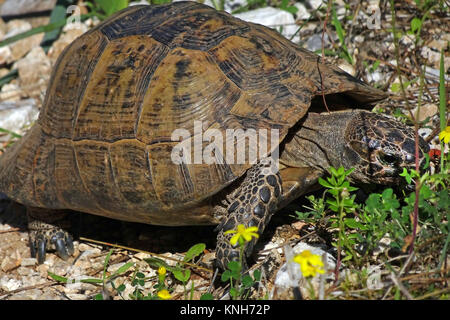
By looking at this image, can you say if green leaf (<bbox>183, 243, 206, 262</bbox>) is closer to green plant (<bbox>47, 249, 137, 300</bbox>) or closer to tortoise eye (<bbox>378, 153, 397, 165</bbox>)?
green plant (<bbox>47, 249, 137, 300</bbox>)

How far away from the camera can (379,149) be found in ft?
12.5

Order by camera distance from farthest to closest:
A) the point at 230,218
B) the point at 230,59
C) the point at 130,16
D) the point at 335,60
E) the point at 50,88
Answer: the point at 335,60, the point at 50,88, the point at 130,16, the point at 230,59, the point at 230,218

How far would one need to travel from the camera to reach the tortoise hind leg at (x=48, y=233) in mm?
4727

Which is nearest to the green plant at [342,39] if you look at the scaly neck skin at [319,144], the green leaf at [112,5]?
the scaly neck skin at [319,144]

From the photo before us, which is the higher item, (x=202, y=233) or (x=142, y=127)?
(x=142, y=127)

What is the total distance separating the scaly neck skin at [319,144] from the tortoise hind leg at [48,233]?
203cm

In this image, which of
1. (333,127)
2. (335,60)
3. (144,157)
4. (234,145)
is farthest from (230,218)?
(335,60)

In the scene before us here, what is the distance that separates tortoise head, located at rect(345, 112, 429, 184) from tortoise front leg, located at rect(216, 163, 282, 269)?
0.62m

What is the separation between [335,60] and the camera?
5.75 metres

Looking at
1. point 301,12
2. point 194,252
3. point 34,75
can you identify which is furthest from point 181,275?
point 34,75

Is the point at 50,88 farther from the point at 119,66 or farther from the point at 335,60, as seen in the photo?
the point at 335,60

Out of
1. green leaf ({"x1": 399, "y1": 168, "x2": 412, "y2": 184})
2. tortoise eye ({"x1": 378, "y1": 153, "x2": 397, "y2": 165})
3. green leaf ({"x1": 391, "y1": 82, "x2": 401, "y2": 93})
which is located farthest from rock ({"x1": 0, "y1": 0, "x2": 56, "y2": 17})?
green leaf ({"x1": 399, "y1": 168, "x2": 412, "y2": 184})

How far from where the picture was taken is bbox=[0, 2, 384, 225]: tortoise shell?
387 cm
